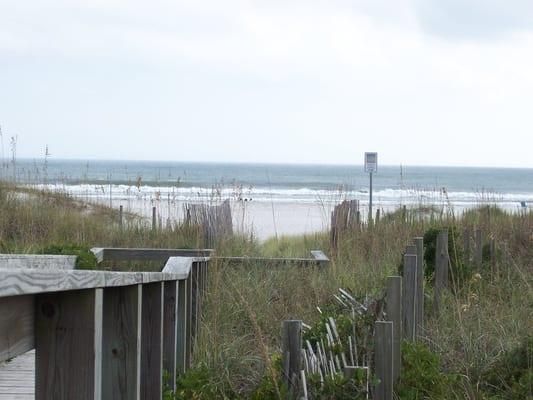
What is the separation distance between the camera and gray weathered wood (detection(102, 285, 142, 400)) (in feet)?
9.34

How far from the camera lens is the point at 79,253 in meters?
7.66

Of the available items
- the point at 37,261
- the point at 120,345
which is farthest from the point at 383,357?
the point at 37,261

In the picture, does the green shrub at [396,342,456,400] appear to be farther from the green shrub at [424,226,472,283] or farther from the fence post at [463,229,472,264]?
the fence post at [463,229,472,264]

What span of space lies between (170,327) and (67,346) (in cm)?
285

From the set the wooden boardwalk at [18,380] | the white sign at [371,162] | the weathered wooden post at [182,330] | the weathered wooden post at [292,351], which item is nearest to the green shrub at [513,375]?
the weathered wooden post at [292,351]

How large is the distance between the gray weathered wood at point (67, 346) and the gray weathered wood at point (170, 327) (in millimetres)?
2673

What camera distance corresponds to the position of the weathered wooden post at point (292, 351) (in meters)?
4.70

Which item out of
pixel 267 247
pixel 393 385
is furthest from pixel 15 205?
pixel 393 385

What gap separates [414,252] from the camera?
652 centimetres

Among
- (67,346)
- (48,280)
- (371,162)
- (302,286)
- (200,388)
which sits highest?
(371,162)

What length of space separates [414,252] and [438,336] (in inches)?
30.0

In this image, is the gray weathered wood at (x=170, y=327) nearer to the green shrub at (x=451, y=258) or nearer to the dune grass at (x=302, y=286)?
the dune grass at (x=302, y=286)

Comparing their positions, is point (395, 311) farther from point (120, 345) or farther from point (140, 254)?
point (140, 254)

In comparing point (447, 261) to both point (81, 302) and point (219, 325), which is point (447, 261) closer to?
point (219, 325)
